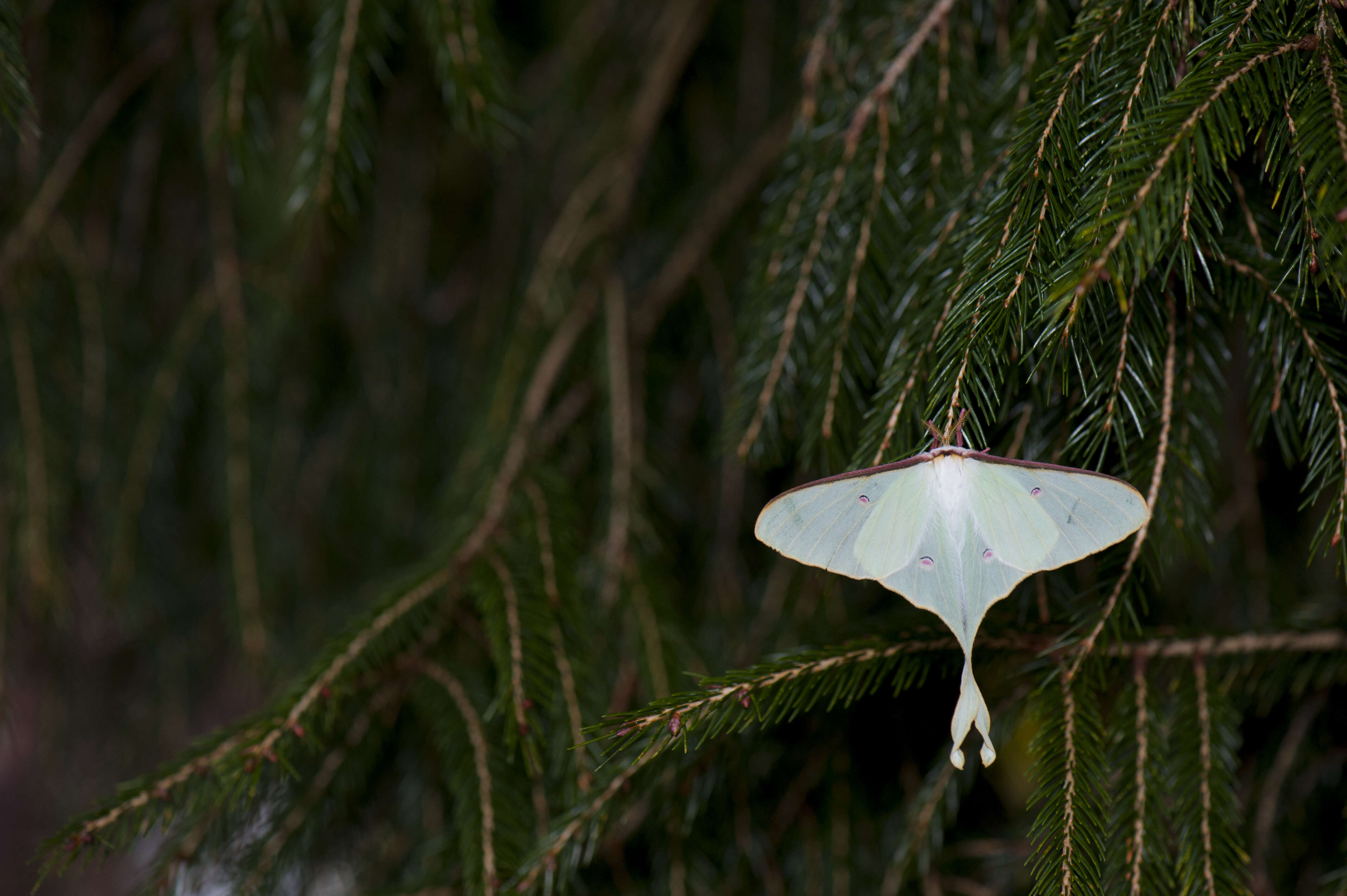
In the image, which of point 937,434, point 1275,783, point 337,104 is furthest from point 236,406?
point 1275,783

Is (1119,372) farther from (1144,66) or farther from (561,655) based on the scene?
(561,655)

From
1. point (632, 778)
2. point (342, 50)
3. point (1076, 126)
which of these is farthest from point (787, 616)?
point (342, 50)

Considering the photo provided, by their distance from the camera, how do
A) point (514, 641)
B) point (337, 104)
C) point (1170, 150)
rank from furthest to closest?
1. point (337, 104)
2. point (514, 641)
3. point (1170, 150)

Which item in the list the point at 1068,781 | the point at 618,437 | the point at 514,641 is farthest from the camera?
the point at 618,437

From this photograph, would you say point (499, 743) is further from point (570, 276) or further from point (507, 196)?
point (507, 196)

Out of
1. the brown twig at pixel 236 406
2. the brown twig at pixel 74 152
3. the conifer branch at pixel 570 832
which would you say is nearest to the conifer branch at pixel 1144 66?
the conifer branch at pixel 570 832

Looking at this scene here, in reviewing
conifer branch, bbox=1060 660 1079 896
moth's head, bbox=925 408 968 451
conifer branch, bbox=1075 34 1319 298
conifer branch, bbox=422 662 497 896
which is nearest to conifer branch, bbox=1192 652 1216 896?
conifer branch, bbox=1060 660 1079 896

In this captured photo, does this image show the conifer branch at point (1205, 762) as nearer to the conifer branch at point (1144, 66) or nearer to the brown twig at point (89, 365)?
the conifer branch at point (1144, 66)
